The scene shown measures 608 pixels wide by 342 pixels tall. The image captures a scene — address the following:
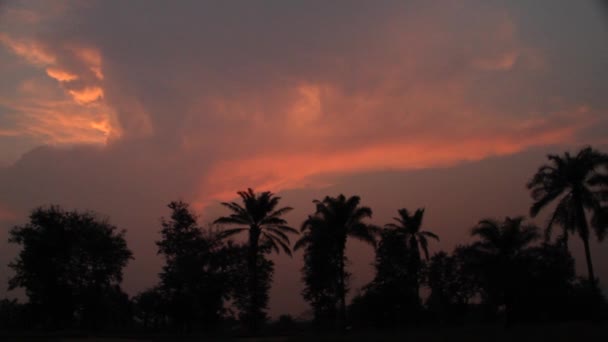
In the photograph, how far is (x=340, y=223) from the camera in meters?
46.8

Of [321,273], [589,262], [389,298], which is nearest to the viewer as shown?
[589,262]

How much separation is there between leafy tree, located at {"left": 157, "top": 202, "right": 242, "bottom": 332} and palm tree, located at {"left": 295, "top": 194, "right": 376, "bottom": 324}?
23.5ft

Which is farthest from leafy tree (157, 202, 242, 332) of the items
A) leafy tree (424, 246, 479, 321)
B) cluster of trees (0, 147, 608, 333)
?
leafy tree (424, 246, 479, 321)

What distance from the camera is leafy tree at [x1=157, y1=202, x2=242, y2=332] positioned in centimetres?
4641

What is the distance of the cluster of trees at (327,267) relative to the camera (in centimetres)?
3731

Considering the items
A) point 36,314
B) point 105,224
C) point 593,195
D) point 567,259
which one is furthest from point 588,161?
point 36,314

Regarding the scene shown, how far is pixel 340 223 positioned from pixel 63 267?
24543 millimetres

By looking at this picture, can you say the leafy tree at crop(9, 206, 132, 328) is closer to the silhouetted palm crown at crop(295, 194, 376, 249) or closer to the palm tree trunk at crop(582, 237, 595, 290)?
the silhouetted palm crown at crop(295, 194, 376, 249)

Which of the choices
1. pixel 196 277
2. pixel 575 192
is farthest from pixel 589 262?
pixel 196 277

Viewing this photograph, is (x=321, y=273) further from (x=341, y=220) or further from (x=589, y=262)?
(x=589, y=262)

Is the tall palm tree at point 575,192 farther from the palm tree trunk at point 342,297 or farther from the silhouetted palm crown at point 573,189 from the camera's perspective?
the palm tree trunk at point 342,297

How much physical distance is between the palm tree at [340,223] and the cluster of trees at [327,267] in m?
0.09

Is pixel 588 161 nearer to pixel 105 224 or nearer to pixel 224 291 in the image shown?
pixel 224 291

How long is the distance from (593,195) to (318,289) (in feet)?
83.1
